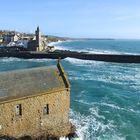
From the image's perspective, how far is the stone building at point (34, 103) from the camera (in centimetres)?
2348

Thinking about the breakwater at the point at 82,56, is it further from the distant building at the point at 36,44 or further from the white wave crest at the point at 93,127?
the white wave crest at the point at 93,127

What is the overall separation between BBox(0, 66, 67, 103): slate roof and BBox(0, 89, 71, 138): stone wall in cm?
44

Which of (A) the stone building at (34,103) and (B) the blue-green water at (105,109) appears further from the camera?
(B) the blue-green water at (105,109)

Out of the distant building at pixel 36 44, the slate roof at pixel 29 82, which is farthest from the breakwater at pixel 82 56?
the slate roof at pixel 29 82

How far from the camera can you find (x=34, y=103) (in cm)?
2427

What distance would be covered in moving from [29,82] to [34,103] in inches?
65.0

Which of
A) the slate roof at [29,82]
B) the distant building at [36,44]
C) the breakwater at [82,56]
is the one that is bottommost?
the breakwater at [82,56]

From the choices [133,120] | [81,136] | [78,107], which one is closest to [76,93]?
[78,107]

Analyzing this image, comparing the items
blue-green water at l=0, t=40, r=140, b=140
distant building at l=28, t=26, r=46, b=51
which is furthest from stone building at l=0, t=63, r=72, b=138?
distant building at l=28, t=26, r=46, b=51

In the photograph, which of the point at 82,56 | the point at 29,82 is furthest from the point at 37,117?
the point at 82,56

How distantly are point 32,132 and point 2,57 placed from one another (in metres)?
74.5

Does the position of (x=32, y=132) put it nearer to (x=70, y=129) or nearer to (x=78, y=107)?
(x=70, y=129)

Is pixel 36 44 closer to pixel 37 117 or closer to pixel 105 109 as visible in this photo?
pixel 105 109

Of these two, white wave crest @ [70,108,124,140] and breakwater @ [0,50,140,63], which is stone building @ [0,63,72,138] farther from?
breakwater @ [0,50,140,63]
